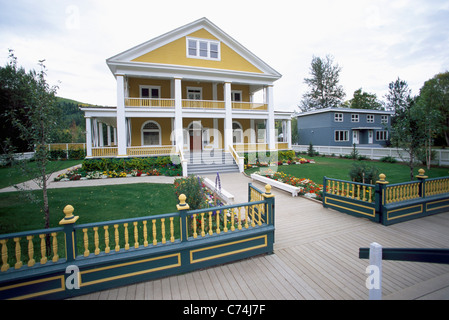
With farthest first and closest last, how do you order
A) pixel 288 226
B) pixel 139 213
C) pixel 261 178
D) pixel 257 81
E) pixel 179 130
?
pixel 257 81 < pixel 179 130 < pixel 261 178 < pixel 139 213 < pixel 288 226

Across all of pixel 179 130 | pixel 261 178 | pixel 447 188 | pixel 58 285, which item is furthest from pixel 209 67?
pixel 58 285

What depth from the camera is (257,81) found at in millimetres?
19859

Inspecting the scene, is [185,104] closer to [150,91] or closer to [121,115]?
[150,91]

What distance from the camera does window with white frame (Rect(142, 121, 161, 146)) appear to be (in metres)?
19.0

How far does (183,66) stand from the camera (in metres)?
16.8

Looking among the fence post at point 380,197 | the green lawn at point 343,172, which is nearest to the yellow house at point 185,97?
the green lawn at point 343,172

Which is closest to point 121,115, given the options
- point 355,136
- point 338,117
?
point 338,117

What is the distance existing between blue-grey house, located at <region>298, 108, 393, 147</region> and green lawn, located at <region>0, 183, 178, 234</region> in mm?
25846

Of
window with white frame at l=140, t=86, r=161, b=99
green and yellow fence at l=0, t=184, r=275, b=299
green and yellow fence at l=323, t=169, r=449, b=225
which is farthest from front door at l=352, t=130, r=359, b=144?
green and yellow fence at l=0, t=184, r=275, b=299

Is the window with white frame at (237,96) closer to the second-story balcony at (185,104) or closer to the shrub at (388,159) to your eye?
the second-story balcony at (185,104)

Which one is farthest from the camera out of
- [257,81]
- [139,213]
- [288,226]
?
[257,81]

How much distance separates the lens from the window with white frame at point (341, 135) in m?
29.9
